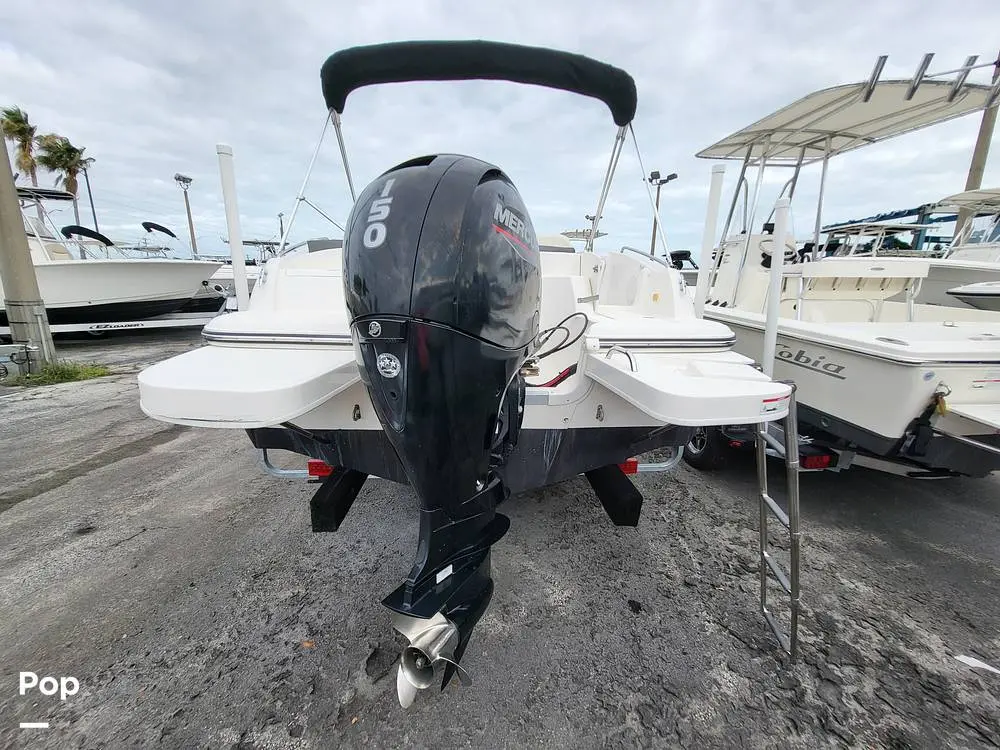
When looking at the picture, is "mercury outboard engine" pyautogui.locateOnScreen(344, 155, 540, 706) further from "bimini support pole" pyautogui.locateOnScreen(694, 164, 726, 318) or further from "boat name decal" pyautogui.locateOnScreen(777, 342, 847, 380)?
"boat name decal" pyautogui.locateOnScreen(777, 342, 847, 380)

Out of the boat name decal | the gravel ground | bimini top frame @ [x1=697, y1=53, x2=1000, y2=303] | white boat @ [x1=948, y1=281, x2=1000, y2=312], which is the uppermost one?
bimini top frame @ [x1=697, y1=53, x2=1000, y2=303]

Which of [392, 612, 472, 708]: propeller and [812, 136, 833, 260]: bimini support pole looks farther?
[812, 136, 833, 260]: bimini support pole

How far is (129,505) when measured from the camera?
2.68 m

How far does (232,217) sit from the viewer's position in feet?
6.24

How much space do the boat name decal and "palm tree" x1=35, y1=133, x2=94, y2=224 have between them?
105 feet

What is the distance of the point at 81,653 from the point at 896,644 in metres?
3.07

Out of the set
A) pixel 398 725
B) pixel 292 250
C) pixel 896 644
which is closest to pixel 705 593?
pixel 896 644

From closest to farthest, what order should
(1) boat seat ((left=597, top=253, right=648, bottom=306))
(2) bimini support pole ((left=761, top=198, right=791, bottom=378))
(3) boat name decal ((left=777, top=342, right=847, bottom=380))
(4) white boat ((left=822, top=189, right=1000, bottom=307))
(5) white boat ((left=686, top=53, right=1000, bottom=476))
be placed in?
(2) bimini support pole ((left=761, top=198, right=791, bottom=378)) < (5) white boat ((left=686, top=53, right=1000, bottom=476)) < (3) boat name decal ((left=777, top=342, right=847, bottom=380)) < (1) boat seat ((left=597, top=253, right=648, bottom=306)) < (4) white boat ((left=822, top=189, right=1000, bottom=307))

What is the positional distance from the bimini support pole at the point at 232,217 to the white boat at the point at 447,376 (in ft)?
0.50

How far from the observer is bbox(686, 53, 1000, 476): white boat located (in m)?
2.15

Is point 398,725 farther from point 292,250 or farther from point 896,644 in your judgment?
point 292,250

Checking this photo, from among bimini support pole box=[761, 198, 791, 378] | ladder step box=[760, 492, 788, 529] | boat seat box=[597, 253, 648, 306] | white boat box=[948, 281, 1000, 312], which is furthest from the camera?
white boat box=[948, 281, 1000, 312]

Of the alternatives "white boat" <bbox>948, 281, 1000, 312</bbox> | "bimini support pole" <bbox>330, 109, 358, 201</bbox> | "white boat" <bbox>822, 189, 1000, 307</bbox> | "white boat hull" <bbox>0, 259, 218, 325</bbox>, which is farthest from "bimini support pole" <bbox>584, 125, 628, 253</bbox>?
"white boat hull" <bbox>0, 259, 218, 325</bbox>

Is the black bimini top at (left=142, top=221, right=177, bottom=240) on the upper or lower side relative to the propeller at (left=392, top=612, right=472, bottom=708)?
upper
